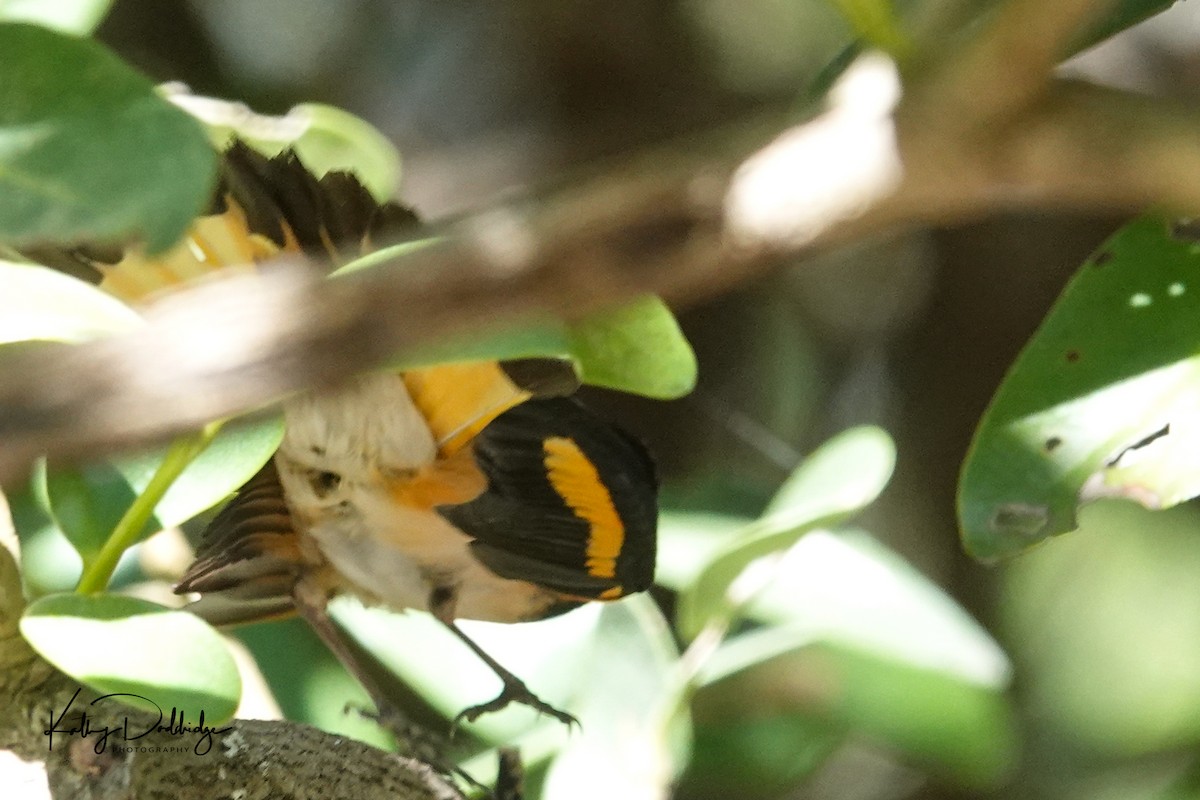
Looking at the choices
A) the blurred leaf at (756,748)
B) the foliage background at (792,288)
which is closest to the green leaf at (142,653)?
the blurred leaf at (756,748)

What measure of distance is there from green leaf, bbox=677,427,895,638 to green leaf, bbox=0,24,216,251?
0.36 metres

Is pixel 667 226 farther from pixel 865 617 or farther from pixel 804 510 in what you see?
pixel 865 617

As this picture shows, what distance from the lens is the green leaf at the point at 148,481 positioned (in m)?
0.49

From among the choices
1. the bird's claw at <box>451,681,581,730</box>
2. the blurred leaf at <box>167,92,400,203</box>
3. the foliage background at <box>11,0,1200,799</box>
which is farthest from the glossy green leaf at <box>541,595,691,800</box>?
the foliage background at <box>11,0,1200,799</box>

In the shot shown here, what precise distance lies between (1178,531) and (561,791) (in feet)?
3.55

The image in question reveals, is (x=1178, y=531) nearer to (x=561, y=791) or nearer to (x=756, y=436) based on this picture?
(x=756, y=436)

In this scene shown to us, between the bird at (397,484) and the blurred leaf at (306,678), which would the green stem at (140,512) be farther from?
the blurred leaf at (306,678)

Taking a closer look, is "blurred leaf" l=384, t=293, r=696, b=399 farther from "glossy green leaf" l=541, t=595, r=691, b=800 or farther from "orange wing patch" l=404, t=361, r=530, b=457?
"glossy green leaf" l=541, t=595, r=691, b=800

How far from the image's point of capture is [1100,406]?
0.49 meters

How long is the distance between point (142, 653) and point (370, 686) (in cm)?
28

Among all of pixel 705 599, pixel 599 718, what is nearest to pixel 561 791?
pixel 599 718

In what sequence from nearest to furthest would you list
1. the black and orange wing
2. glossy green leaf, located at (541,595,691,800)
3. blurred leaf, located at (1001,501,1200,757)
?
the black and orange wing < glossy green leaf, located at (541,595,691,800) < blurred leaf, located at (1001,501,1200,757)

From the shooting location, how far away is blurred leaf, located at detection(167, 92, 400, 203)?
0.66 m

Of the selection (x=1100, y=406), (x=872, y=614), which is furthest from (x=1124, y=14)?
(x=872, y=614)
